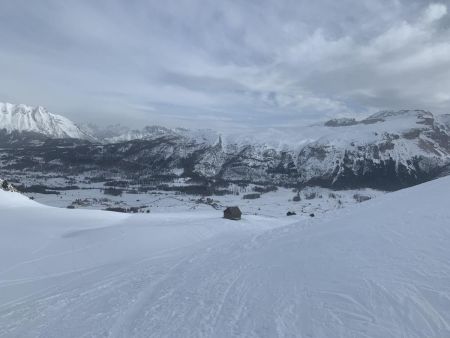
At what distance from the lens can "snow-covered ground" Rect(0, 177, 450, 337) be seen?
12711 mm

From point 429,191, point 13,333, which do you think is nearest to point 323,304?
point 13,333

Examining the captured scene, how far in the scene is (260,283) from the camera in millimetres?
17188

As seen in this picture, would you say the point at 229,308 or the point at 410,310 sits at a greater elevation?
the point at 410,310

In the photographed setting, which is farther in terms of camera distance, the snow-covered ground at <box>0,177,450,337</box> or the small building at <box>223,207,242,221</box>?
the small building at <box>223,207,242,221</box>

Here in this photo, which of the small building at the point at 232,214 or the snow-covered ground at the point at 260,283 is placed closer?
the snow-covered ground at the point at 260,283

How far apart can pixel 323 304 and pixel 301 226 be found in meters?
15.9

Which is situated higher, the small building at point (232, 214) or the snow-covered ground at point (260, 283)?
the snow-covered ground at point (260, 283)

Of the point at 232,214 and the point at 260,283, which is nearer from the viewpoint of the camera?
the point at 260,283

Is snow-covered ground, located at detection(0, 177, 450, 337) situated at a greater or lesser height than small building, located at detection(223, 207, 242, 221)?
greater

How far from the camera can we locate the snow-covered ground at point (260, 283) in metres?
12.7

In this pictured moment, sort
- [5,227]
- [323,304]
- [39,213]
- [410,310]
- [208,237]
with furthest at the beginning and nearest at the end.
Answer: [39,213] < [208,237] < [5,227] < [323,304] < [410,310]

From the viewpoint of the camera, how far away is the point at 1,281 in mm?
21156

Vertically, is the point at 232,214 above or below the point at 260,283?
below

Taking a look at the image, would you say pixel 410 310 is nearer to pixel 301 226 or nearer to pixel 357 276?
pixel 357 276
